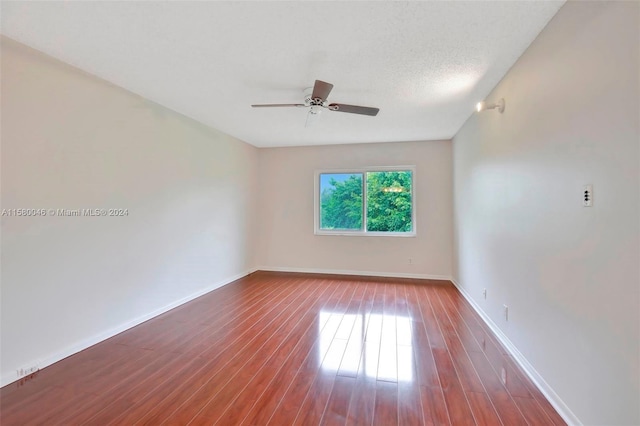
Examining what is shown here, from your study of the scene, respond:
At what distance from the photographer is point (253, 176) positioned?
542cm

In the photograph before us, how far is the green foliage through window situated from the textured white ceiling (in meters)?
1.99

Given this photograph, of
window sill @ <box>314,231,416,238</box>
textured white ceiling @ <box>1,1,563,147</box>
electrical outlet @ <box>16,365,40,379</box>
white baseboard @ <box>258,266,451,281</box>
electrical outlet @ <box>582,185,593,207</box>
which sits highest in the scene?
textured white ceiling @ <box>1,1,563,147</box>

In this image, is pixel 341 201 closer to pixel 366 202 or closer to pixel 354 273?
pixel 366 202

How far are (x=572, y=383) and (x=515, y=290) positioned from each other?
83 cm

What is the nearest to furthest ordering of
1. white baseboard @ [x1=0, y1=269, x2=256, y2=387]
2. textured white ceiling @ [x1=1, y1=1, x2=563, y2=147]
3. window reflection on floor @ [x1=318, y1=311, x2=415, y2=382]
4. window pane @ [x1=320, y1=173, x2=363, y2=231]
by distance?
textured white ceiling @ [x1=1, y1=1, x2=563, y2=147] < white baseboard @ [x1=0, y1=269, x2=256, y2=387] < window reflection on floor @ [x1=318, y1=311, x2=415, y2=382] < window pane @ [x1=320, y1=173, x2=363, y2=231]

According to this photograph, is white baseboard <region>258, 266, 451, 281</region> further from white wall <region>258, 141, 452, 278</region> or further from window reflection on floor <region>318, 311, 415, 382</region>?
window reflection on floor <region>318, 311, 415, 382</region>

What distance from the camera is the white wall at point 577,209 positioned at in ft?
3.95

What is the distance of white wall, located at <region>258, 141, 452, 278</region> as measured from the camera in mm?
4855

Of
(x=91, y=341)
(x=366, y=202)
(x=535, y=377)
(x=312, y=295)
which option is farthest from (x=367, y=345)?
(x=366, y=202)

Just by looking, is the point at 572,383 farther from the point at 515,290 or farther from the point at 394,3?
the point at 394,3

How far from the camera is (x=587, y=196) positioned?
1.44 meters

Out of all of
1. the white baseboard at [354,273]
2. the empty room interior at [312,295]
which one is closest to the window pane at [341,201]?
the white baseboard at [354,273]

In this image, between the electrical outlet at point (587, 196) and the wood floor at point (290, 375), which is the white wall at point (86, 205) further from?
the electrical outlet at point (587, 196)

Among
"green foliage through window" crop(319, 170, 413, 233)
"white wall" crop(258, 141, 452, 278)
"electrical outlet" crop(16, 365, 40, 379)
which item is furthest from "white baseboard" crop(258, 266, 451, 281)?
"electrical outlet" crop(16, 365, 40, 379)
